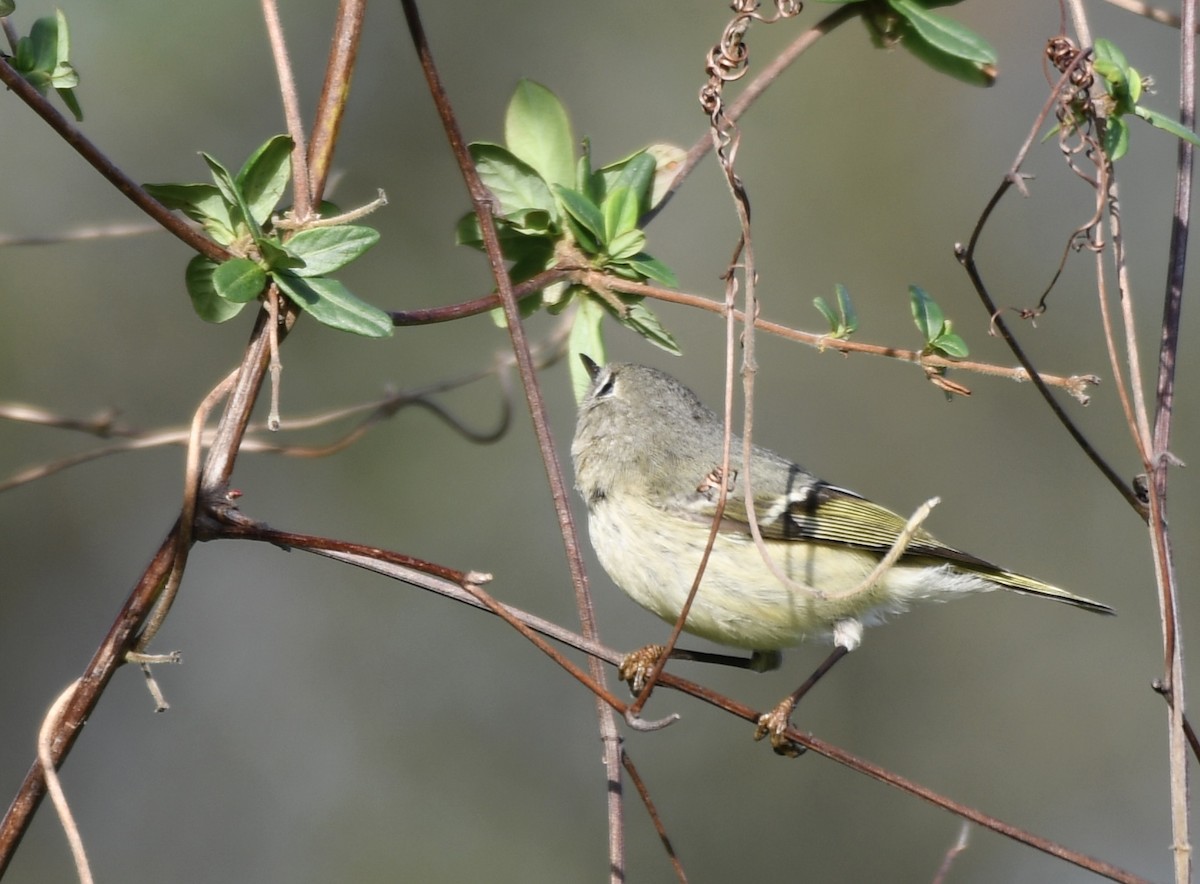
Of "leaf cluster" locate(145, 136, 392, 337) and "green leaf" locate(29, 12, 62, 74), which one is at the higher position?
"green leaf" locate(29, 12, 62, 74)

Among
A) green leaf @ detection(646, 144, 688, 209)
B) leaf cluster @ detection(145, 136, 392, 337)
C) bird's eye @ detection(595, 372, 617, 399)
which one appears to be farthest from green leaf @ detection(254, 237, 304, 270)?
bird's eye @ detection(595, 372, 617, 399)

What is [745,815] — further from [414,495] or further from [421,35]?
[421,35]

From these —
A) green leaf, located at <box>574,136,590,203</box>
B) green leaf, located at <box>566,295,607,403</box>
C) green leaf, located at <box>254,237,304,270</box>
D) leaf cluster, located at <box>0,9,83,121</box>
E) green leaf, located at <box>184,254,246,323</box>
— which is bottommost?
green leaf, located at <box>566,295,607,403</box>

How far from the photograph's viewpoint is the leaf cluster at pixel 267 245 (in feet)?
3.53

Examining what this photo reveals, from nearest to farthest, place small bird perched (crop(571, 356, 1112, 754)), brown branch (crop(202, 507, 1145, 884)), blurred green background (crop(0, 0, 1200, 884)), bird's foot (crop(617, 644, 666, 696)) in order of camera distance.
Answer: brown branch (crop(202, 507, 1145, 884))
bird's foot (crop(617, 644, 666, 696))
small bird perched (crop(571, 356, 1112, 754))
blurred green background (crop(0, 0, 1200, 884))

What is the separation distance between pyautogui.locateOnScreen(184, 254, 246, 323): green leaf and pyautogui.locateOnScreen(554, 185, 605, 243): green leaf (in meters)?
0.36

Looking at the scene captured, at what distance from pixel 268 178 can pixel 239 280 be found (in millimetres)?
134

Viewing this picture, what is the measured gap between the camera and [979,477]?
3957 millimetres

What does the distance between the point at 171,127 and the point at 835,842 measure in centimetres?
309

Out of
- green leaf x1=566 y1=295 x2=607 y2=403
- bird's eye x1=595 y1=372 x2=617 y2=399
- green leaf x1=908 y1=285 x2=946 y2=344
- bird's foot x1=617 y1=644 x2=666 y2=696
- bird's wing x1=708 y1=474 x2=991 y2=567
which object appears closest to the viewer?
green leaf x1=908 y1=285 x2=946 y2=344

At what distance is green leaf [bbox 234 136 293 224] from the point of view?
3.73 ft

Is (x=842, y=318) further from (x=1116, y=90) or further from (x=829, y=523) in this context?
(x=829, y=523)

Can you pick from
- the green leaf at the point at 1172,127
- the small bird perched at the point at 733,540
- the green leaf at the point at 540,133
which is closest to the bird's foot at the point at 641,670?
the small bird perched at the point at 733,540

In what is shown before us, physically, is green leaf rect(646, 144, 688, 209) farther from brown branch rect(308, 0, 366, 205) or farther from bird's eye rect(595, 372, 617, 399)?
bird's eye rect(595, 372, 617, 399)
